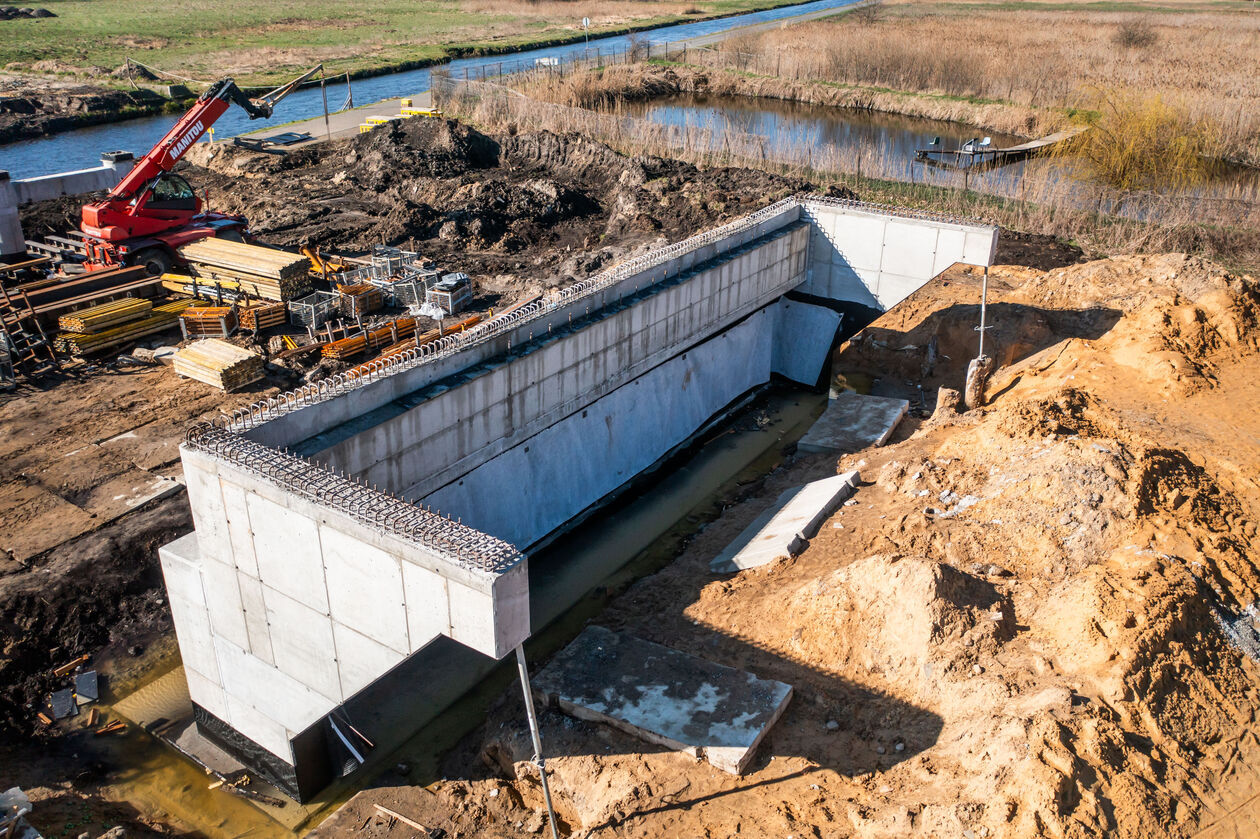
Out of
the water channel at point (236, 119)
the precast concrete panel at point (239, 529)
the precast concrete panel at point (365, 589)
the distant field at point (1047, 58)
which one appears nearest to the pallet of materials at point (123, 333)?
the precast concrete panel at point (239, 529)

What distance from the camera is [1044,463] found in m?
17.4

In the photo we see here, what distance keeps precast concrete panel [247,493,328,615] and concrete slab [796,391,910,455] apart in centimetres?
1364

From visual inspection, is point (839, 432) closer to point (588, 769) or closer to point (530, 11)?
point (588, 769)

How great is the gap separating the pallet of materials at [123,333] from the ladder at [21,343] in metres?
0.51

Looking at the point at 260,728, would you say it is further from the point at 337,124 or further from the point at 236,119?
the point at 236,119

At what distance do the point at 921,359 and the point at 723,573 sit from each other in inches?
480

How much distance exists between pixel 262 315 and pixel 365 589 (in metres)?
17.6

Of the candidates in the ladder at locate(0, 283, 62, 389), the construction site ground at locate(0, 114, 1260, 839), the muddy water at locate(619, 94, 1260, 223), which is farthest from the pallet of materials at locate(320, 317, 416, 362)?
the muddy water at locate(619, 94, 1260, 223)

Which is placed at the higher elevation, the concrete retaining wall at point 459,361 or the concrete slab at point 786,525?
the concrete retaining wall at point 459,361

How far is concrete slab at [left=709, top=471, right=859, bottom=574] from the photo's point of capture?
58.3ft

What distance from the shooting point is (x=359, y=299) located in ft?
92.0

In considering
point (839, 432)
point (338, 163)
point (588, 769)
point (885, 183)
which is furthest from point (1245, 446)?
point (338, 163)

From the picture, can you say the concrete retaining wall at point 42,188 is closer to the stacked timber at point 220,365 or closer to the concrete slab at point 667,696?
the stacked timber at point 220,365

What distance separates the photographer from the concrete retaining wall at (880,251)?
2459cm
